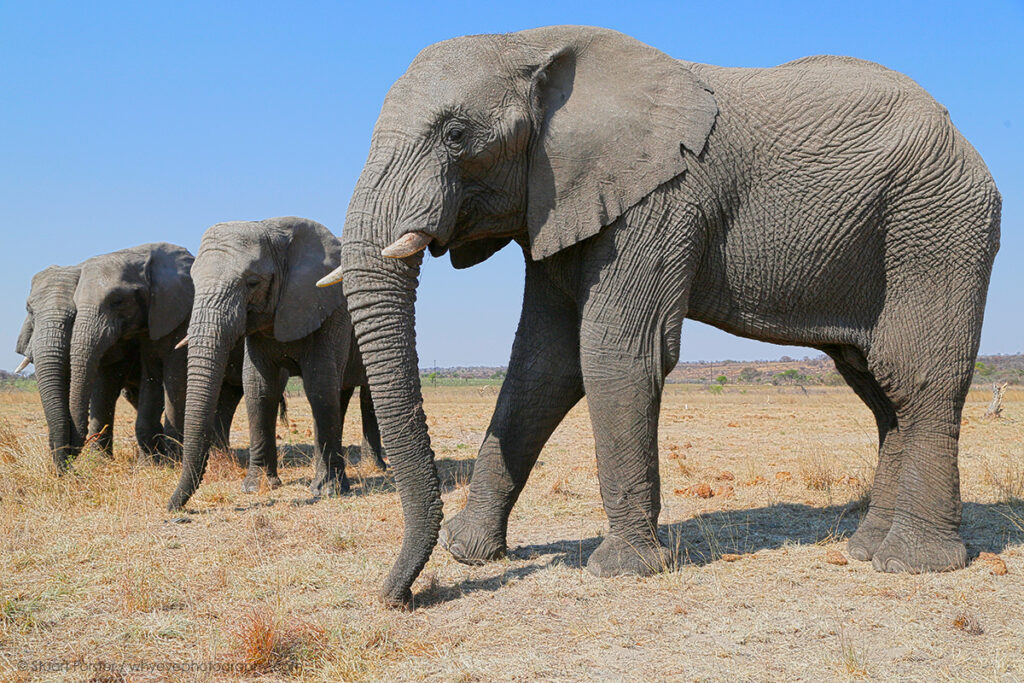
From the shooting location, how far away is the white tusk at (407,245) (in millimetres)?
4871

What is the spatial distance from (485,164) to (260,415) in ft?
19.3

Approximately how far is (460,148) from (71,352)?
7.75m

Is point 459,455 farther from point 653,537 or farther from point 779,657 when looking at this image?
point 779,657

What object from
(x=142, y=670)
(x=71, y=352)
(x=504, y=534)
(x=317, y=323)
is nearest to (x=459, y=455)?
(x=317, y=323)

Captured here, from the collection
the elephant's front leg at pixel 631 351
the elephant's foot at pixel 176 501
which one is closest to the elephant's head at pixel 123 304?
the elephant's foot at pixel 176 501

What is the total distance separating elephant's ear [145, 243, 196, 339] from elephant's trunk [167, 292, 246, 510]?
3161 millimetres

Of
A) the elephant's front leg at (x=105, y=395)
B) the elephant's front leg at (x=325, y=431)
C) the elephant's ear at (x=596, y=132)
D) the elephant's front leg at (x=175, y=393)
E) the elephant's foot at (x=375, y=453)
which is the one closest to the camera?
the elephant's ear at (x=596, y=132)

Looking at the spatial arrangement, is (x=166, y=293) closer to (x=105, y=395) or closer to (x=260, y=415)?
(x=105, y=395)

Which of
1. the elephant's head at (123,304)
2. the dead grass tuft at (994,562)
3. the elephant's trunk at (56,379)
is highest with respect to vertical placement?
the elephant's head at (123,304)

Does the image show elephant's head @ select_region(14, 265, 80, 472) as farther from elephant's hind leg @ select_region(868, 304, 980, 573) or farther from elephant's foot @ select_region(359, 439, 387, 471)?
elephant's hind leg @ select_region(868, 304, 980, 573)

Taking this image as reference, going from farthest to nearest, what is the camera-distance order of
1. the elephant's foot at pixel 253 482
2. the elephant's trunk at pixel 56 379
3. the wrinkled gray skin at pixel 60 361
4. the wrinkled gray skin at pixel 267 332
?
the wrinkled gray skin at pixel 60 361, the elephant's trunk at pixel 56 379, the elephant's foot at pixel 253 482, the wrinkled gray skin at pixel 267 332

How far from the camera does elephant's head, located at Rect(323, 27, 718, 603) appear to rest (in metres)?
4.96

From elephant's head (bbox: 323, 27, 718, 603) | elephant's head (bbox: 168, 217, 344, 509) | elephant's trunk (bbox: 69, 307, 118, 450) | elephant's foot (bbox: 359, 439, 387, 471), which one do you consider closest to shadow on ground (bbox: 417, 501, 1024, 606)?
elephant's head (bbox: 323, 27, 718, 603)

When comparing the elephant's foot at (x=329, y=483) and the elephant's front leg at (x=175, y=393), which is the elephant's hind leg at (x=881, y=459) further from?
the elephant's front leg at (x=175, y=393)
